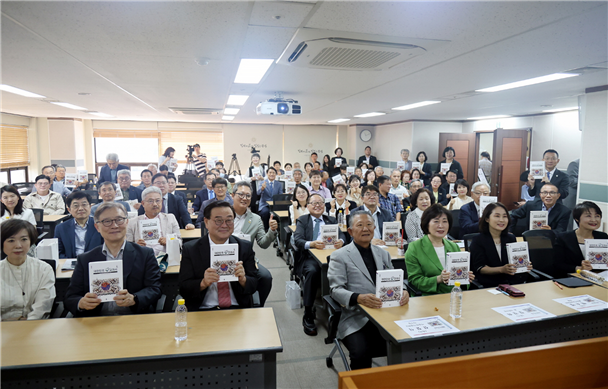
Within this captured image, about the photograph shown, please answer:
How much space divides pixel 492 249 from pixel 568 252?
0.92 metres

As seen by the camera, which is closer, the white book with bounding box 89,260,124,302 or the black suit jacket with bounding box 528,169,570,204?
the white book with bounding box 89,260,124,302

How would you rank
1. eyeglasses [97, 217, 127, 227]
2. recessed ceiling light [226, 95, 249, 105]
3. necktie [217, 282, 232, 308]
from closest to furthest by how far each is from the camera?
1. eyeglasses [97, 217, 127, 227]
2. necktie [217, 282, 232, 308]
3. recessed ceiling light [226, 95, 249, 105]

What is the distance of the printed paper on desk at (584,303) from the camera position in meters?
2.34

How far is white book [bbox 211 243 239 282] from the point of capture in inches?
A: 86.5

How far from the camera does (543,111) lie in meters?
8.21

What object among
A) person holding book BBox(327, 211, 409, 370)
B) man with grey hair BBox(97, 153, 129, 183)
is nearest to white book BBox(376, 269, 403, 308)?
person holding book BBox(327, 211, 409, 370)

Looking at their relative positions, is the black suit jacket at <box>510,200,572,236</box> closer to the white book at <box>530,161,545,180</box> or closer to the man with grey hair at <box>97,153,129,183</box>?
the white book at <box>530,161,545,180</box>

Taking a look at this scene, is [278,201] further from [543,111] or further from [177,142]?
[177,142]

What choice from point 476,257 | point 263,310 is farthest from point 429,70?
point 263,310

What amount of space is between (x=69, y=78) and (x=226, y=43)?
2814 millimetres

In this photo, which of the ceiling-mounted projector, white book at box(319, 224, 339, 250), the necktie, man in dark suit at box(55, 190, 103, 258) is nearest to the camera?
the necktie

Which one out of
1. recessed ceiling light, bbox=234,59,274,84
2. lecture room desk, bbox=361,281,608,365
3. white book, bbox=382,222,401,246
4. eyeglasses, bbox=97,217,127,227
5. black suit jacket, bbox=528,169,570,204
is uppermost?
recessed ceiling light, bbox=234,59,274,84

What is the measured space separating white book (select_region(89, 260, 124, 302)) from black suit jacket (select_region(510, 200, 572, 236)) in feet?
14.4

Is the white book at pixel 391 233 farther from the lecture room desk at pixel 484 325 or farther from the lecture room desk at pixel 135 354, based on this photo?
the lecture room desk at pixel 135 354
